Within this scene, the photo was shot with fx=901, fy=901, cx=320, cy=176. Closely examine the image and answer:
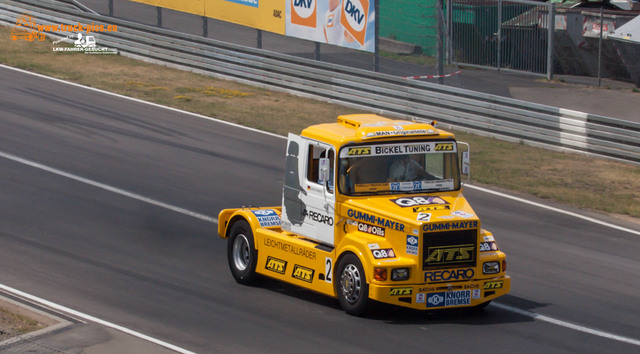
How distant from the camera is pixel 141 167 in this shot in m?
19.1

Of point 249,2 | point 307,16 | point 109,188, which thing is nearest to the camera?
point 109,188

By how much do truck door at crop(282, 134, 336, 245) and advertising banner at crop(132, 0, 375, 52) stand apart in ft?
46.3

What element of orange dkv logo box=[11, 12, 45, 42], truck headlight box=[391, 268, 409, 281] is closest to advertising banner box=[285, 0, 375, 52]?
orange dkv logo box=[11, 12, 45, 42]

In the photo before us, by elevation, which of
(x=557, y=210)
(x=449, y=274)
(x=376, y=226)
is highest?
(x=376, y=226)

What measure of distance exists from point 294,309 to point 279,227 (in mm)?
1537

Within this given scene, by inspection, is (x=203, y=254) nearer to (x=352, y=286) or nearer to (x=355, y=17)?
(x=352, y=286)

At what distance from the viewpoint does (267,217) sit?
12719 millimetres

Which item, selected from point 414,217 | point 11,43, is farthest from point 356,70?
point 414,217

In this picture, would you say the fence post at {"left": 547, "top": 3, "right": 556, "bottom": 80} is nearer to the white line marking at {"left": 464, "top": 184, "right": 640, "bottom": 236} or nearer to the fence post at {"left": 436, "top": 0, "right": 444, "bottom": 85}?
the fence post at {"left": 436, "top": 0, "right": 444, "bottom": 85}

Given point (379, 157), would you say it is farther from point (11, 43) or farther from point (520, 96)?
point (11, 43)

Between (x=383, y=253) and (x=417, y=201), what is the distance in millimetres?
884

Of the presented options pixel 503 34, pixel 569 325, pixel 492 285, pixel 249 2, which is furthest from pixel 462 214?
pixel 503 34

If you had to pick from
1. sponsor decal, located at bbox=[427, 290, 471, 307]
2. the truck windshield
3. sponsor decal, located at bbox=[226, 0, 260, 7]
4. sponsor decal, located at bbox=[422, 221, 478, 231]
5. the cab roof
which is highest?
sponsor decal, located at bbox=[226, 0, 260, 7]

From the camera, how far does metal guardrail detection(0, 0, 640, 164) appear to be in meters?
21.1
